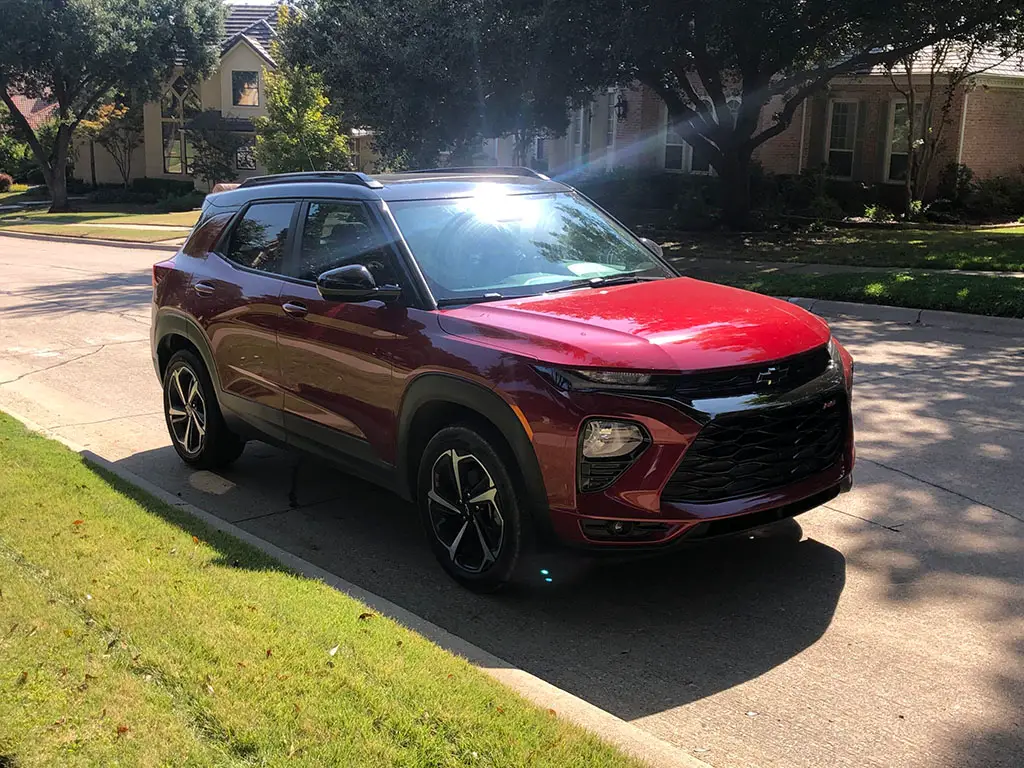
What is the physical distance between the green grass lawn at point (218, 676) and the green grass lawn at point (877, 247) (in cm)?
1317

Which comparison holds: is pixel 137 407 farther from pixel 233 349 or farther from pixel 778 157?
pixel 778 157

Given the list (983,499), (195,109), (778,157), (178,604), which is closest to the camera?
(178,604)

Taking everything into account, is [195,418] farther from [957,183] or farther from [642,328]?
[957,183]

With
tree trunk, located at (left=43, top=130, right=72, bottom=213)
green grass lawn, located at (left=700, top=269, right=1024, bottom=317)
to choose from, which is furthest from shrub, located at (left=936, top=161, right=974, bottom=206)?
tree trunk, located at (left=43, top=130, right=72, bottom=213)

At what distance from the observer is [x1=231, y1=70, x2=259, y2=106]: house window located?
4444 cm

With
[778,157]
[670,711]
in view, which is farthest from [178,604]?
[778,157]

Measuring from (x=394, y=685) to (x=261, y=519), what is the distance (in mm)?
2709

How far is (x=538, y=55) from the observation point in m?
17.2

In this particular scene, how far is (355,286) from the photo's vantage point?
198 inches

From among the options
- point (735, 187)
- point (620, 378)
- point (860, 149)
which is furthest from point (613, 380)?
point (860, 149)

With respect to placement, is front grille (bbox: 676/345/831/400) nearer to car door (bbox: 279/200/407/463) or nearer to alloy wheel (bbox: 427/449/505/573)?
alloy wheel (bbox: 427/449/505/573)

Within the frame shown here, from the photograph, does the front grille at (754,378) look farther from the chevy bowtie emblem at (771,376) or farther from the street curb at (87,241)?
the street curb at (87,241)

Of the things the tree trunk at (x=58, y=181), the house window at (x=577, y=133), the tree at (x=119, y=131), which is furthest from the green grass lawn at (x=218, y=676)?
the tree at (x=119, y=131)

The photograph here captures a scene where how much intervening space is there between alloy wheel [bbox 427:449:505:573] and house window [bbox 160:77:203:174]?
4298 centimetres
